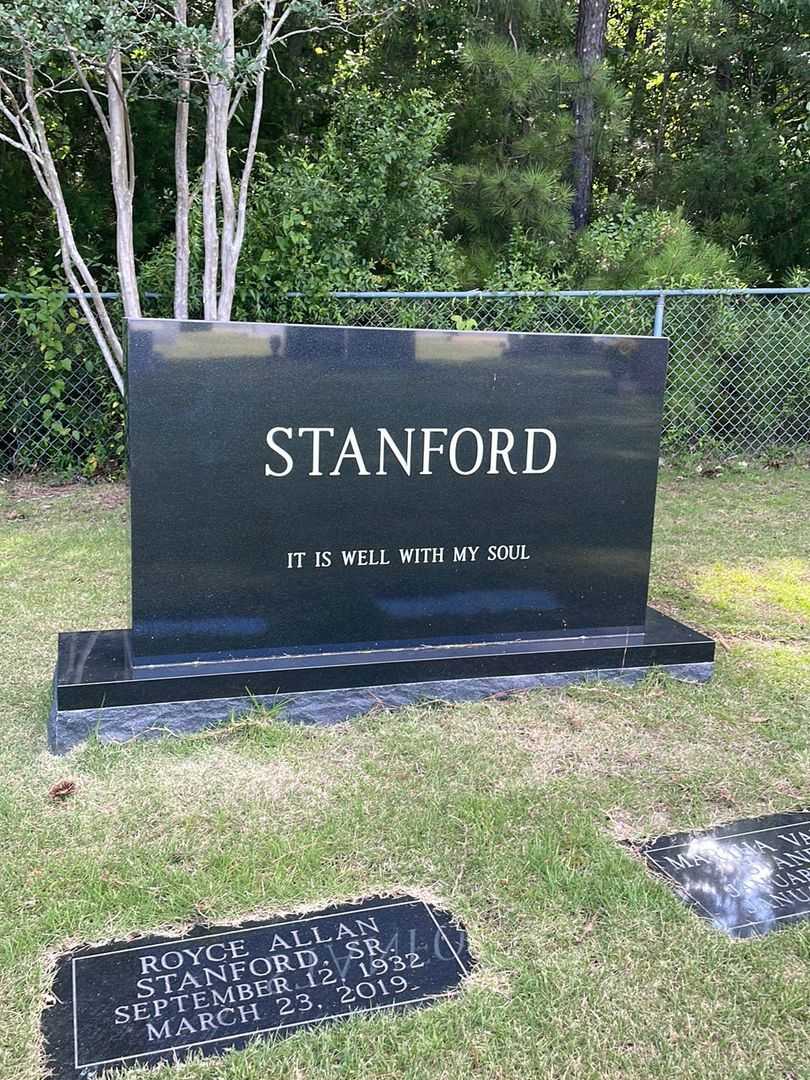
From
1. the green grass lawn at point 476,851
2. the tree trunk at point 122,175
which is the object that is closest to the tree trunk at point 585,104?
the tree trunk at point 122,175

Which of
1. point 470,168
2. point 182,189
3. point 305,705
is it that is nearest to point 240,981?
point 305,705

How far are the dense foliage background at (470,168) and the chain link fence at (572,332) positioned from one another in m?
0.27

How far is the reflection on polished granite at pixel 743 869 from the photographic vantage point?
2268 mm

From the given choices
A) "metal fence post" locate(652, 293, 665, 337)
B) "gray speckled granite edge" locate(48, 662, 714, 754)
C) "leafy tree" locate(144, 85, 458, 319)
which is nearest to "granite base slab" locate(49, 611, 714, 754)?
"gray speckled granite edge" locate(48, 662, 714, 754)

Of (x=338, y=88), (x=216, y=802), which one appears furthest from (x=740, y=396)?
(x=216, y=802)

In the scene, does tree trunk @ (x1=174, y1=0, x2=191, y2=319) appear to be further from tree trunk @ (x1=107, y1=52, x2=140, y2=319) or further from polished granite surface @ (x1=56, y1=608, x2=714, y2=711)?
polished granite surface @ (x1=56, y1=608, x2=714, y2=711)

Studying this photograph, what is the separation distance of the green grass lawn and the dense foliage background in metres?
4.38

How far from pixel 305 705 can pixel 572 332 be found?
14.9 feet

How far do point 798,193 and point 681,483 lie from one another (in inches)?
195

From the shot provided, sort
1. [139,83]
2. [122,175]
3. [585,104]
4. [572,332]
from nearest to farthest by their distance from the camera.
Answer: [122,175]
[139,83]
[572,332]
[585,104]

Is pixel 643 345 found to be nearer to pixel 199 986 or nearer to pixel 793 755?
pixel 793 755

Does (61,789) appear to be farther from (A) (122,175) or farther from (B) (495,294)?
(B) (495,294)

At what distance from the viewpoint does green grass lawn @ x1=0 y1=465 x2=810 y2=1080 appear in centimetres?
185

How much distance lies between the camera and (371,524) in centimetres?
324
